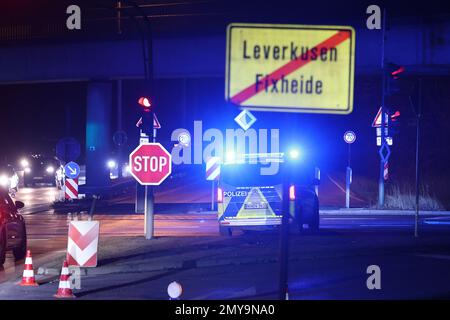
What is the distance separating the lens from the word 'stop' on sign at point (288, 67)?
22.0 feet

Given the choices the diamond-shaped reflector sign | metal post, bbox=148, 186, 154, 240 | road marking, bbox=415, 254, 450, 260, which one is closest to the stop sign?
metal post, bbox=148, 186, 154, 240

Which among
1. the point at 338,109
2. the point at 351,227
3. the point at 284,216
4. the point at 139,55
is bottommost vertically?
the point at 351,227

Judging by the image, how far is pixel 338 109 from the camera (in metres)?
6.75

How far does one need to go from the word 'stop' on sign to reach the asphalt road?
4.99m

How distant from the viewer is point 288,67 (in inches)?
264

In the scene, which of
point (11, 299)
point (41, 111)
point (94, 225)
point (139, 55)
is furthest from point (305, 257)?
point (41, 111)

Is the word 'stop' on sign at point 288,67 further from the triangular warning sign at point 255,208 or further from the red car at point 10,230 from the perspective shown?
the triangular warning sign at point 255,208

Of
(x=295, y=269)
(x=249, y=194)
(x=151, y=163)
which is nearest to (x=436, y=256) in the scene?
(x=295, y=269)

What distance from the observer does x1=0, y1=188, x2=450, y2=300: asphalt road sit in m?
11.7

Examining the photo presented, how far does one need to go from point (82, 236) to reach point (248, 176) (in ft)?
19.6

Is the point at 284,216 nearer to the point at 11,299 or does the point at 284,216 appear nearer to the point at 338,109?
the point at 338,109

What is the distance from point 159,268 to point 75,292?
2.53 metres

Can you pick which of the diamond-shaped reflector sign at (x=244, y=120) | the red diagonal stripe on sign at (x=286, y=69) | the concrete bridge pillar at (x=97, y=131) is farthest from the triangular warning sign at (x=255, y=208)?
the concrete bridge pillar at (x=97, y=131)

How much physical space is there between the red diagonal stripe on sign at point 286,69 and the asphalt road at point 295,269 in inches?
198
